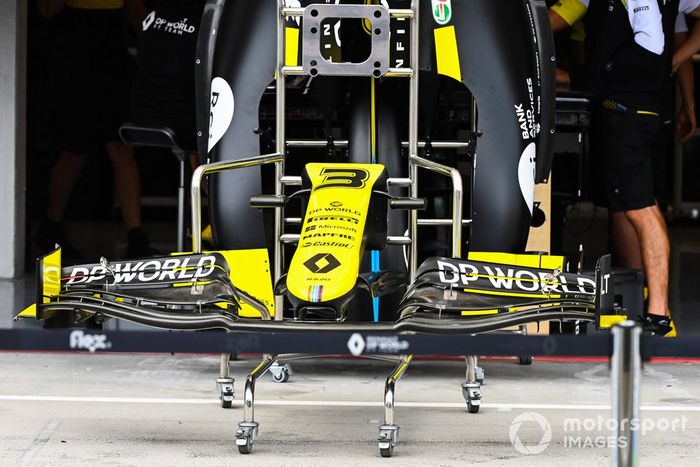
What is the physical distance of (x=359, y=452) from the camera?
489 centimetres

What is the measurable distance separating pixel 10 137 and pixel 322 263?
4863 millimetres

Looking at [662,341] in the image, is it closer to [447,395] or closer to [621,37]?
[447,395]

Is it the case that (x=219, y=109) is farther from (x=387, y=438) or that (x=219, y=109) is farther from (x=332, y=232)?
(x=387, y=438)

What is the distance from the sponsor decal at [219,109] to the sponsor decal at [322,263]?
4.21 ft

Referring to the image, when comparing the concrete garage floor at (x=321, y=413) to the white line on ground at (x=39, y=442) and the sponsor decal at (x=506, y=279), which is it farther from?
the sponsor decal at (x=506, y=279)

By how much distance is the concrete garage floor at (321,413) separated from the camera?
484 cm

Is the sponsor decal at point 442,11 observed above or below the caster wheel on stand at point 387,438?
above

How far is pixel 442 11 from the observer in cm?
601

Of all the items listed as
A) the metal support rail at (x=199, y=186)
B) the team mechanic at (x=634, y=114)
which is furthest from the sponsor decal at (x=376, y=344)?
the team mechanic at (x=634, y=114)

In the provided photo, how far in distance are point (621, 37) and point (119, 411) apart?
343 cm

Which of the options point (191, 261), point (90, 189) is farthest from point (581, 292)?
point (90, 189)

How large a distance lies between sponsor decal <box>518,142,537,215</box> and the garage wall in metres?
4.36

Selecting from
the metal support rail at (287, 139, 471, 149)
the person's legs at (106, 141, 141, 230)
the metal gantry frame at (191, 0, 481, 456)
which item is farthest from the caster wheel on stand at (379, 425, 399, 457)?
the person's legs at (106, 141, 141, 230)

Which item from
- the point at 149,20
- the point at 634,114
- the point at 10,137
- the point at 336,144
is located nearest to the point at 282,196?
the point at 336,144
